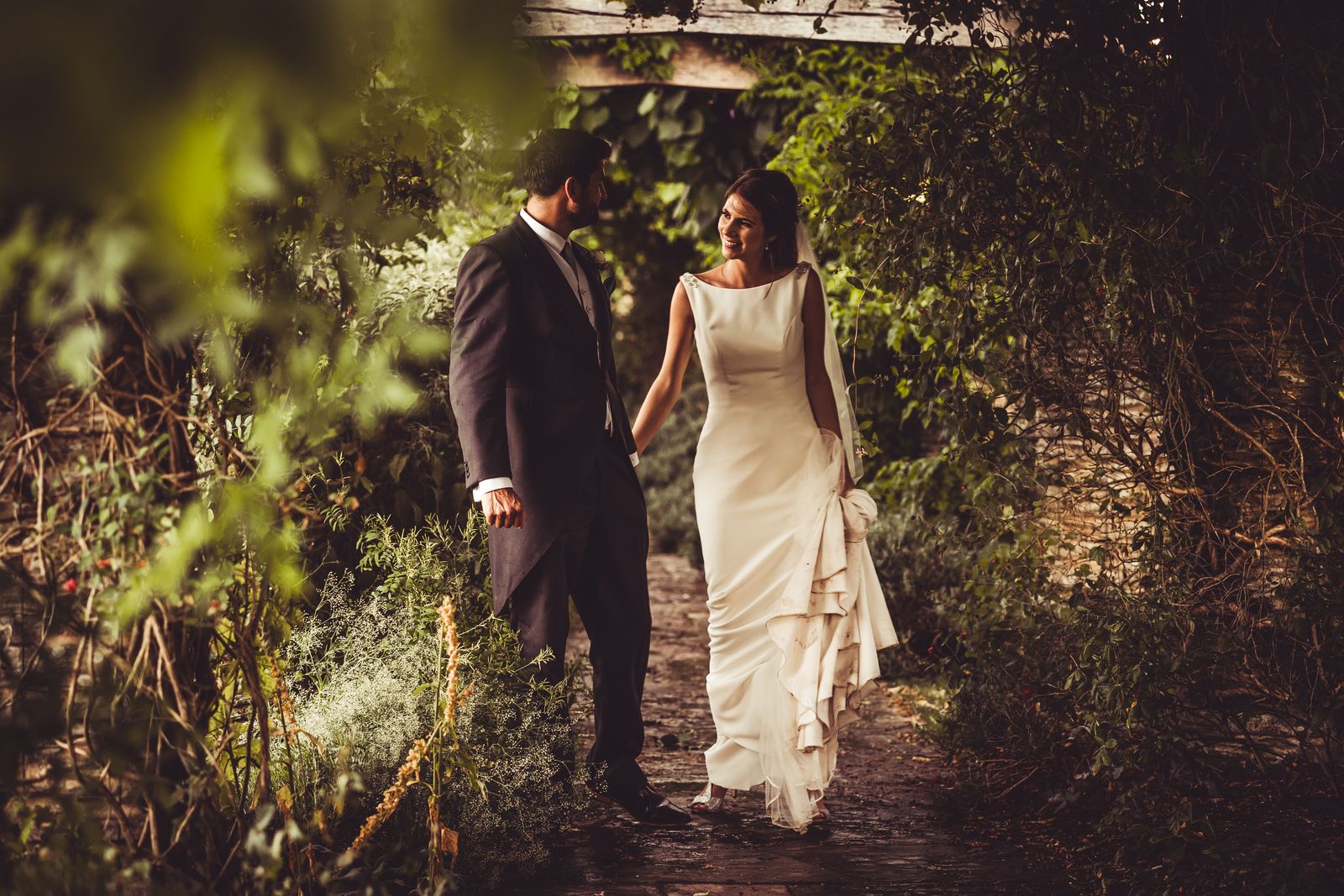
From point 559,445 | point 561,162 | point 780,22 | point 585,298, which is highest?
point 780,22

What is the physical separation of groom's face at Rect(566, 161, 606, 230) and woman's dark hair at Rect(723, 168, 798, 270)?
54 centimetres

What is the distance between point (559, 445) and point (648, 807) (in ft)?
4.12

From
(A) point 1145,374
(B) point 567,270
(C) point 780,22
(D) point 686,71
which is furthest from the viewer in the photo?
(D) point 686,71

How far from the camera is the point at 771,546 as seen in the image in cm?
425

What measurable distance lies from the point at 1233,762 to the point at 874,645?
131 cm

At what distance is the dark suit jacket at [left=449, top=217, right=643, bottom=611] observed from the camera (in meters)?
3.68

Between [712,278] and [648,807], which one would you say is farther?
[712,278]

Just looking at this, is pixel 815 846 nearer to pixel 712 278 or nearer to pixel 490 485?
pixel 490 485

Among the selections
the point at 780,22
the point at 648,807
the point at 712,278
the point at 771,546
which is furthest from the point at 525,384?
the point at 780,22

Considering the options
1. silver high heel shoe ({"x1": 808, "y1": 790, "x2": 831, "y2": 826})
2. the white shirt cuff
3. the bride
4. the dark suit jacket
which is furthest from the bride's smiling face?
silver high heel shoe ({"x1": 808, "y1": 790, "x2": 831, "y2": 826})

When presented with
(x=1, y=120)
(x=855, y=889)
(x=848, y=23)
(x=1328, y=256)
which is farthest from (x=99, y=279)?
(x=848, y=23)

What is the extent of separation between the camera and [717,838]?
12.6ft

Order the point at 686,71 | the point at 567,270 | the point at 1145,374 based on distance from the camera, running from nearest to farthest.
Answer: the point at 1145,374
the point at 567,270
the point at 686,71

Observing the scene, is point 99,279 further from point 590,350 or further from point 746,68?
point 746,68
